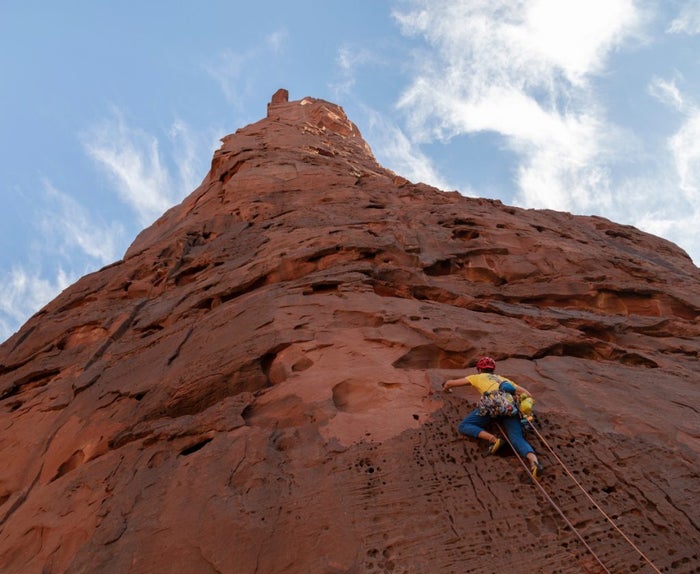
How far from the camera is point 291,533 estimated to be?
18.6 feet

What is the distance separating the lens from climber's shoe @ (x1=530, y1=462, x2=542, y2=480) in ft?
19.9

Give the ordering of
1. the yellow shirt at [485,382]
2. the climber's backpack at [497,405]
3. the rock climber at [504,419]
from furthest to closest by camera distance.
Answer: the yellow shirt at [485,382] < the climber's backpack at [497,405] < the rock climber at [504,419]

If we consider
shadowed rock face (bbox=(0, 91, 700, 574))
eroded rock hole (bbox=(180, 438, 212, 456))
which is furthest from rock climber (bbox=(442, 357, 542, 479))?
eroded rock hole (bbox=(180, 438, 212, 456))

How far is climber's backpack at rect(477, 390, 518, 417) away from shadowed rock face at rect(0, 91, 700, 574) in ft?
1.56

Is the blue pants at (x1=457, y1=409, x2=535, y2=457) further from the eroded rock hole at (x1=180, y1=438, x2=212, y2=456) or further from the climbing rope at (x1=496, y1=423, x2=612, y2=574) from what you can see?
the eroded rock hole at (x1=180, y1=438, x2=212, y2=456)

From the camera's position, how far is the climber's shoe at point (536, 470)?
19.9 feet

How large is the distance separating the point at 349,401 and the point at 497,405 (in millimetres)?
2192

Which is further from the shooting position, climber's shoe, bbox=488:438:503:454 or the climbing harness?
climber's shoe, bbox=488:438:503:454

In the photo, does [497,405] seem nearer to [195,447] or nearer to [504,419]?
[504,419]

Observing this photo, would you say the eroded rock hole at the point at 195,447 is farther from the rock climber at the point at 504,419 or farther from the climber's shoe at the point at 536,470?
the climber's shoe at the point at 536,470

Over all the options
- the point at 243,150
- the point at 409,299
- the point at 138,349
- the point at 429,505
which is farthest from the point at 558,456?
the point at 243,150

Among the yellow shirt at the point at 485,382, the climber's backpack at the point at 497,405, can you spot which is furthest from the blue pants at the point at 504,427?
the yellow shirt at the point at 485,382

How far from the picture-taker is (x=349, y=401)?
780 centimetres

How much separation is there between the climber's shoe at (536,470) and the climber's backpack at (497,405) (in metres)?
0.64
